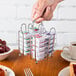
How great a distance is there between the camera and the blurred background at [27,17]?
229 centimetres

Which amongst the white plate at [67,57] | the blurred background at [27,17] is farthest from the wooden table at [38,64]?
the blurred background at [27,17]

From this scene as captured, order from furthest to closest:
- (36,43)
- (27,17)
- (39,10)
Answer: (27,17), (39,10), (36,43)

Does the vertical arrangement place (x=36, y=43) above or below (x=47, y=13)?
below

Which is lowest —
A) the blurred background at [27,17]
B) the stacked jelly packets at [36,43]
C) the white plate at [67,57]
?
the white plate at [67,57]

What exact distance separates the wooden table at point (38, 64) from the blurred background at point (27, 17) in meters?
1.00

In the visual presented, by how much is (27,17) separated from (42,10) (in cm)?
106

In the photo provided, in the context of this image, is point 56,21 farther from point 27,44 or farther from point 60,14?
point 27,44

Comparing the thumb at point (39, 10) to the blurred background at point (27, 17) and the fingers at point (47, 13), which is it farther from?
the blurred background at point (27, 17)

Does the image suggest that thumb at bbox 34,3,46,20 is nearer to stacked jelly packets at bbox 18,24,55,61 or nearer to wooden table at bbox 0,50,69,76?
stacked jelly packets at bbox 18,24,55,61

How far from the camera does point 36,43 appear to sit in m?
1.16

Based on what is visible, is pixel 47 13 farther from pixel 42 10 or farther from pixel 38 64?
pixel 38 64

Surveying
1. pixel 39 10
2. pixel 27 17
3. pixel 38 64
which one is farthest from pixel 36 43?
pixel 27 17

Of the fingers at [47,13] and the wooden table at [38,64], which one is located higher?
the fingers at [47,13]

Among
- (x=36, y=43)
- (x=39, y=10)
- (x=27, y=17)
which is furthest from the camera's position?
(x=27, y=17)
